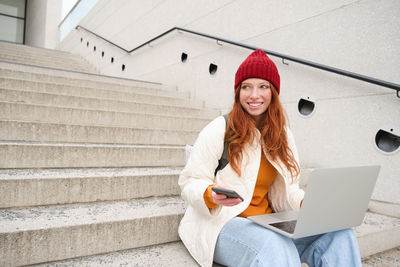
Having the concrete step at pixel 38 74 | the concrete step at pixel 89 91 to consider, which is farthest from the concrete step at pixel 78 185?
the concrete step at pixel 38 74

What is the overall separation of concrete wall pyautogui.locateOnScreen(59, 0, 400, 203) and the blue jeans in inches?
49.6

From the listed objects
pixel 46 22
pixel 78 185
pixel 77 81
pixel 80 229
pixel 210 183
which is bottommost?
pixel 80 229

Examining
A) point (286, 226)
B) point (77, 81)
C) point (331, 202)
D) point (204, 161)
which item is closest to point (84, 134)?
point (204, 161)

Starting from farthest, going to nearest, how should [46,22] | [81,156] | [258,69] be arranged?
[46,22], [81,156], [258,69]

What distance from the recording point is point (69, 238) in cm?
137

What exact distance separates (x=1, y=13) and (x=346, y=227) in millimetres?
17588

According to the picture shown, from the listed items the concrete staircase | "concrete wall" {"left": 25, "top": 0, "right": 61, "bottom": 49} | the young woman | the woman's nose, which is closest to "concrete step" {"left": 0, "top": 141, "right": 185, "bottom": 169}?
the concrete staircase

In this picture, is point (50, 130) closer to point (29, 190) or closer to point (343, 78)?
point (29, 190)

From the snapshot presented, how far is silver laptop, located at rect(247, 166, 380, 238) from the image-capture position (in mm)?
969

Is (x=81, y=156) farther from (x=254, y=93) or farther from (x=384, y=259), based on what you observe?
(x=384, y=259)

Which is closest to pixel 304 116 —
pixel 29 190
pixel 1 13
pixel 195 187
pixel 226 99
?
pixel 226 99

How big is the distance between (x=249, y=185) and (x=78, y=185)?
3.61 ft

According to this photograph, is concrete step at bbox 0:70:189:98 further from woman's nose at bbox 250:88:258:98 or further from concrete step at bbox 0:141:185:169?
woman's nose at bbox 250:88:258:98

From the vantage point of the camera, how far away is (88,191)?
1.78 m
